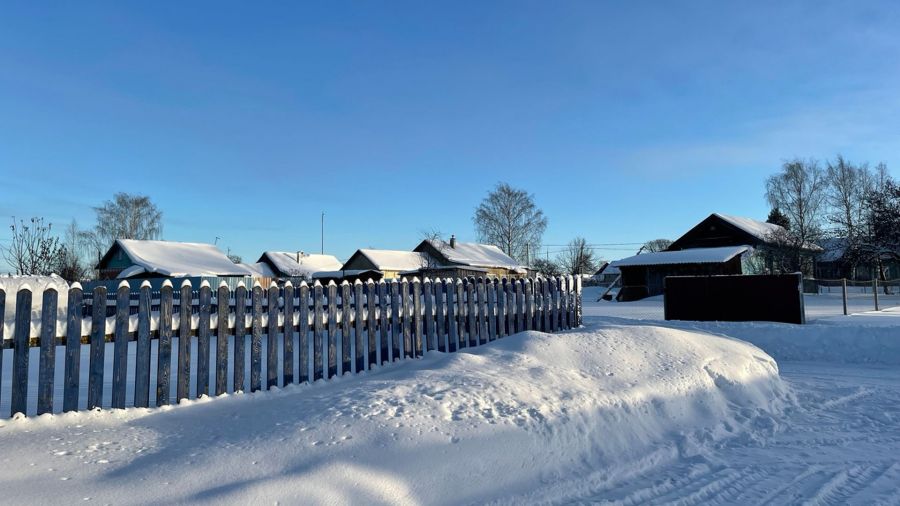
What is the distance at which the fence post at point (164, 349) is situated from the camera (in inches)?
195

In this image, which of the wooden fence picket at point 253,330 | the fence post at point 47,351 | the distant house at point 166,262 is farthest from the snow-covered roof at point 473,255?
the fence post at point 47,351

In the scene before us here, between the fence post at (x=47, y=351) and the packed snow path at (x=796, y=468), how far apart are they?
3.95m

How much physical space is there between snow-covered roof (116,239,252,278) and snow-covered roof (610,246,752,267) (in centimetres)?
2836

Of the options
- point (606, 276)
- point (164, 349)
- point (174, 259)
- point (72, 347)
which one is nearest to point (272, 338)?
point (164, 349)

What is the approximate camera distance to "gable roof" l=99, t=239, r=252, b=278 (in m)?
38.8

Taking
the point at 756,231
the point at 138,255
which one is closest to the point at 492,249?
the point at 756,231

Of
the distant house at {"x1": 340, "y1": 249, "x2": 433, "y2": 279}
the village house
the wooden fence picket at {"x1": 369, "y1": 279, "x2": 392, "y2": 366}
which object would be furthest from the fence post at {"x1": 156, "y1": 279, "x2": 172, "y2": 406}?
the distant house at {"x1": 340, "y1": 249, "x2": 433, "y2": 279}

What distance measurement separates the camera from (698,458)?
4586 mm

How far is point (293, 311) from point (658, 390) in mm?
3802

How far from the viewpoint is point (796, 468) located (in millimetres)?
4398

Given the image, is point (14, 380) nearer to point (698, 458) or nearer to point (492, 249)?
point (698, 458)

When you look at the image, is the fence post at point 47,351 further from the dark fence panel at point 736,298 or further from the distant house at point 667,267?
the distant house at point 667,267

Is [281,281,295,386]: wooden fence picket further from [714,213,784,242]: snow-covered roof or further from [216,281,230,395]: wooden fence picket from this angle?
[714,213,784,242]: snow-covered roof

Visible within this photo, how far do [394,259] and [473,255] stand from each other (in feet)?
22.5
